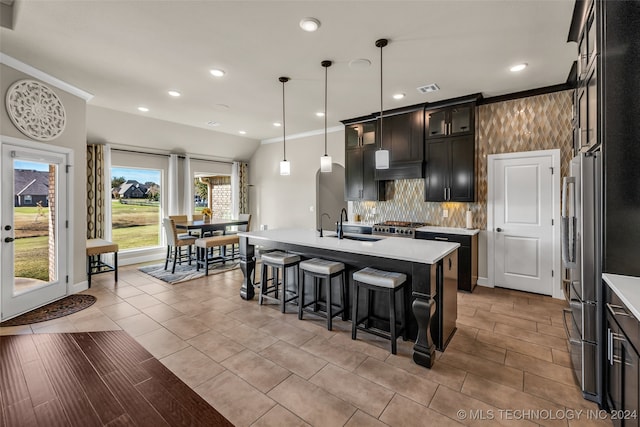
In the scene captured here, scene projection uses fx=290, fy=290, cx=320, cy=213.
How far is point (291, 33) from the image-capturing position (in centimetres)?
277

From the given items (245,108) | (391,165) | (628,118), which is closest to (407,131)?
(391,165)

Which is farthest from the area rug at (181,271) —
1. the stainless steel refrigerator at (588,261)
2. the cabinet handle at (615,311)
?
the cabinet handle at (615,311)

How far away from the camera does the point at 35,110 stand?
11.7 ft

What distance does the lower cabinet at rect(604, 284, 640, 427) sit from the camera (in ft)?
4.57

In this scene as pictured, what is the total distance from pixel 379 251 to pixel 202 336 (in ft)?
6.58

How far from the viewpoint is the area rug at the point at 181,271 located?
5.10 metres

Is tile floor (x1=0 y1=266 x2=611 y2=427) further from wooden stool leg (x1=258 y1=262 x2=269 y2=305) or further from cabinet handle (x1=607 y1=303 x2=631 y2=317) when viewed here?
cabinet handle (x1=607 y1=303 x2=631 y2=317)

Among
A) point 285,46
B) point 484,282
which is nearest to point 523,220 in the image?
point 484,282

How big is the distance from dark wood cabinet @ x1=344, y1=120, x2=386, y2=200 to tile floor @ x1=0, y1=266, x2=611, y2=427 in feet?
8.32

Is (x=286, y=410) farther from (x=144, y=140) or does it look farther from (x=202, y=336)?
(x=144, y=140)

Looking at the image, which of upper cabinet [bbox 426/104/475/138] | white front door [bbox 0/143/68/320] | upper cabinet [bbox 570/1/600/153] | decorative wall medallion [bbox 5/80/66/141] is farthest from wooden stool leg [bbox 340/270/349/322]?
decorative wall medallion [bbox 5/80/66/141]

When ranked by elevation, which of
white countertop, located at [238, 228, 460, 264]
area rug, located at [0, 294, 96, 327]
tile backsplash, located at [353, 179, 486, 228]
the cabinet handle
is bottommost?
area rug, located at [0, 294, 96, 327]

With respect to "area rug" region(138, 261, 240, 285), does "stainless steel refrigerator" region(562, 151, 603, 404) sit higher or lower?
higher

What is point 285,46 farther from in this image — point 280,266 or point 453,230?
point 453,230
